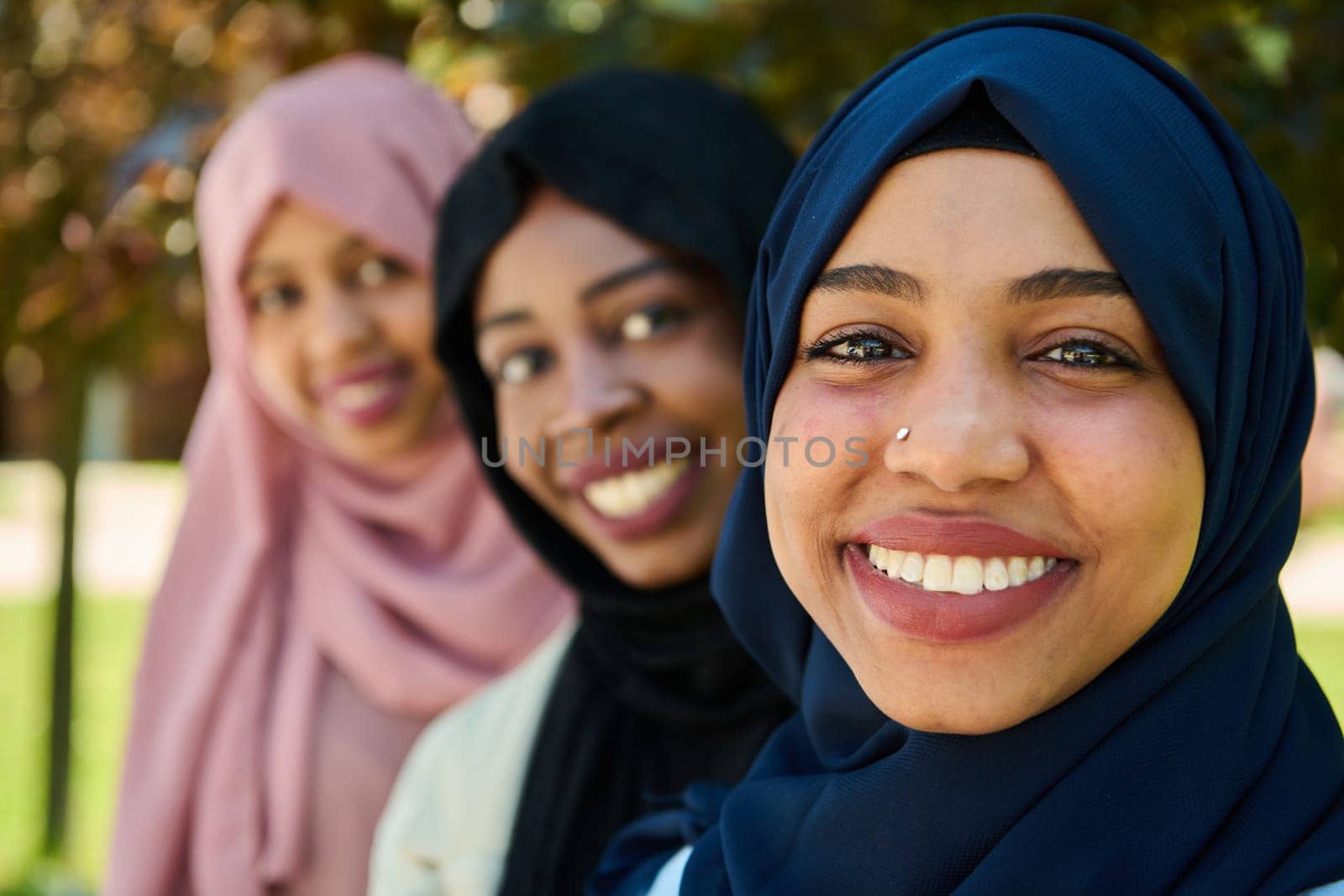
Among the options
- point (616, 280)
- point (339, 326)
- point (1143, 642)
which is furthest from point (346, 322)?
point (1143, 642)

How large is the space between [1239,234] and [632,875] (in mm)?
1109

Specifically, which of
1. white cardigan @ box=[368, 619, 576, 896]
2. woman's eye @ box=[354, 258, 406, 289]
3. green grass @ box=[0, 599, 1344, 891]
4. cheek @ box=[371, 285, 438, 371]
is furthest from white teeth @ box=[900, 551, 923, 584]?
green grass @ box=[0, 599, 1344, 891]

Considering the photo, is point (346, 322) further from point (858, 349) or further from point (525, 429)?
point (858, 349)

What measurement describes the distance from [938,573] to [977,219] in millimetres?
345

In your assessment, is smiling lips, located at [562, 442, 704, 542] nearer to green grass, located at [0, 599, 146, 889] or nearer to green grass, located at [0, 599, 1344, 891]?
green grass, located at [0, 599, 146, 889]

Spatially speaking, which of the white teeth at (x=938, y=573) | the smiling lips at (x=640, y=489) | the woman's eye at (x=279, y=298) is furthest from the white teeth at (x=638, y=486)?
the woman's eye at (x=279, y=298)

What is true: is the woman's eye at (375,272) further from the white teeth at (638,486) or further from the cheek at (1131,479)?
the cheek at (1131,479)

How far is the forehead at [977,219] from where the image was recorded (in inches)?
51.4

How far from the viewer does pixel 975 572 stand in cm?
132

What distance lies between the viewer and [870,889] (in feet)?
4.62

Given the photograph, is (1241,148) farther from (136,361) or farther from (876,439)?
(136,361)

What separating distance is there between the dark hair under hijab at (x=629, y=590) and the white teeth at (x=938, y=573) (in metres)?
0.80

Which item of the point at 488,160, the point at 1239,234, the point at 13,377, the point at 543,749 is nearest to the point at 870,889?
the point at 1239,234

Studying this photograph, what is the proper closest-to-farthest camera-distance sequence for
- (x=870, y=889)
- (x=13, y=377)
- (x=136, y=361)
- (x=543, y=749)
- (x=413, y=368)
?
(x=870, y=889) → (x=543, y=749) → (x=413, y=368) → (x=136, y=361) → (x=13, y=377)
